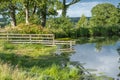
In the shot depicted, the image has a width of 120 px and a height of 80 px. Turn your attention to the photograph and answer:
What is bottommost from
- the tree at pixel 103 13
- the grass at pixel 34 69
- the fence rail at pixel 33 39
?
the tree at pixel 103 13

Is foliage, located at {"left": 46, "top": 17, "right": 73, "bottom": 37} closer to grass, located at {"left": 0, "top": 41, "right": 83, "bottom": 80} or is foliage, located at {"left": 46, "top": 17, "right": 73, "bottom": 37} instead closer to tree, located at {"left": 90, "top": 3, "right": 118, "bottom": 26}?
grass, located at {"left": 0, "top": 41, "right": 83, "bottom": 80}

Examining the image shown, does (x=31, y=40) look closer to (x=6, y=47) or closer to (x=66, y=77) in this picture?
(x=6, y=47)

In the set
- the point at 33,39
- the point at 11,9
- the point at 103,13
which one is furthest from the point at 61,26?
the point at 103,13

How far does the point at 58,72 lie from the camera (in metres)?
21.8

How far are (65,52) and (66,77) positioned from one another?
51.6 ft

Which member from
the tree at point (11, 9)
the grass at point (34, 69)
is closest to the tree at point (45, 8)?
the tree at point (11, 9)

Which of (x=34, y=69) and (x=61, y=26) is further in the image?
(x=61, y=26)

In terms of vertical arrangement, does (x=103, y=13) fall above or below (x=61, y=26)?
below

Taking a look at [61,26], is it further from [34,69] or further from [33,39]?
[34,69]

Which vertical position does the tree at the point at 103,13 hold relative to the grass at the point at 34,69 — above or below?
below

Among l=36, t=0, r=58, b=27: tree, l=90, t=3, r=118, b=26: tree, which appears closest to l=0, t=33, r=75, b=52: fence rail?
l=36, t=0, r=58, b=27: tree

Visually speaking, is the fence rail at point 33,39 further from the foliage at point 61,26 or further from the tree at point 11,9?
the tree at point 11,9

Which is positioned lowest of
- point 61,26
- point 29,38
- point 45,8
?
point 61,26

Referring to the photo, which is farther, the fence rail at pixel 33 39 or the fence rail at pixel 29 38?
the fence rail at pixel 29 38
